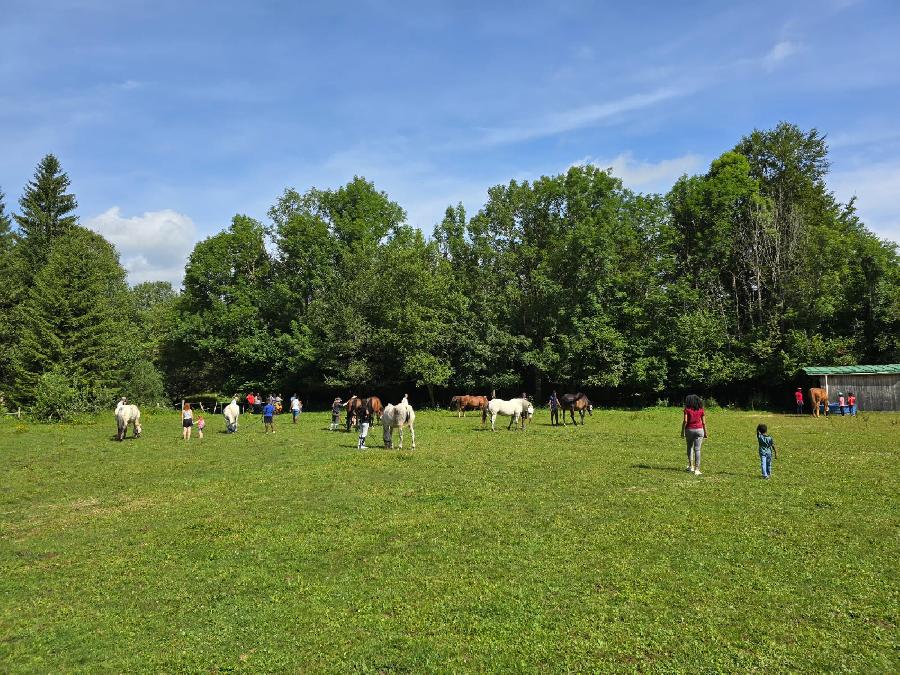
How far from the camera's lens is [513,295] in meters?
49.3

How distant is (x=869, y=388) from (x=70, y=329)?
53.9 meters

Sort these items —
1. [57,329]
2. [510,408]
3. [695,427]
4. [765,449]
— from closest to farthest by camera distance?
[765,449], [695,427], [510,408], [57,329]

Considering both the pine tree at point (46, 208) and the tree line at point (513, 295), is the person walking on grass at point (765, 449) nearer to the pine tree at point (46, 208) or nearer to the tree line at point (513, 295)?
the tree line at point (513, 295)

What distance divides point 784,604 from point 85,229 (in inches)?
2761

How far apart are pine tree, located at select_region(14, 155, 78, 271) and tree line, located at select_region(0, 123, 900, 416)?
0.16 metres

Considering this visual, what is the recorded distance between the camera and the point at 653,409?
43.1m

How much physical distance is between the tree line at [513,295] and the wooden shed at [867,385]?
17.8 ft

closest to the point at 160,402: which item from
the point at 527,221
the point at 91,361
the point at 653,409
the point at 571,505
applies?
the point at 91,361

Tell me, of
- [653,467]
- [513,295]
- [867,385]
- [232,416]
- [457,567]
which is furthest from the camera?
[513,295]

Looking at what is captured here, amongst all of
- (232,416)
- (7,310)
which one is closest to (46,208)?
(7,310)

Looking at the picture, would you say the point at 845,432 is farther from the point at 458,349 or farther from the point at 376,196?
the point at 376,196

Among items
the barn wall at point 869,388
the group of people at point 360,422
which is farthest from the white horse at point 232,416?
the barn wall at point 869,388

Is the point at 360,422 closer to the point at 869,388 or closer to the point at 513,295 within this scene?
the point at 513,295

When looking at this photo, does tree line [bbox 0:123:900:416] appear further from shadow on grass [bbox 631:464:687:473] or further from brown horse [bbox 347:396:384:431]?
shadow on grass [bbox 631:464:687:473]
